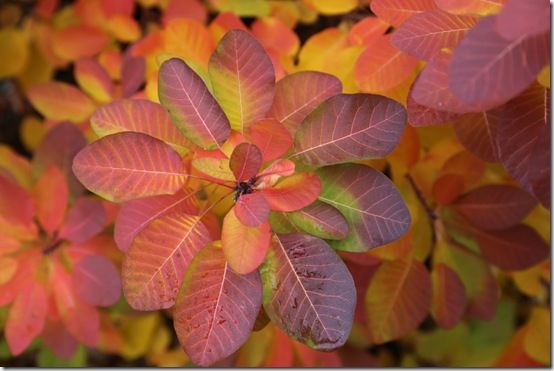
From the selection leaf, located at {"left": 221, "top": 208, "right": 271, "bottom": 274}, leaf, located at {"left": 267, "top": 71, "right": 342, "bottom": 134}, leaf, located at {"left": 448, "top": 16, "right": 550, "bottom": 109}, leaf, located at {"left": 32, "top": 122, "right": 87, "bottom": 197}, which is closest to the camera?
leaf, located at {"left": 448, "top": 16, "right": 550, "bottom": 109}

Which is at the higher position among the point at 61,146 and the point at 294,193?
the point at 294,193

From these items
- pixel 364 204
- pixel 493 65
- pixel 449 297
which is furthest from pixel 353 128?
pixel 449 297

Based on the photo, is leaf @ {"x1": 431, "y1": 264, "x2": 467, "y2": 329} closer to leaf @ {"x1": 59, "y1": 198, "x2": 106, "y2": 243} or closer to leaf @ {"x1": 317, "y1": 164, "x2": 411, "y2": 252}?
leaf @ {"x1": 317, "y1": 164, "x2": 411, "y2": 252}

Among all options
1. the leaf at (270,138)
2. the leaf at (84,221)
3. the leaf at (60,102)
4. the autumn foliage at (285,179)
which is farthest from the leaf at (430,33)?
the leaf at (60,102)

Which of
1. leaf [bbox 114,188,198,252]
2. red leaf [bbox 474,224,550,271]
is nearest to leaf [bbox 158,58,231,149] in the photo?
leaf [bbox 114,188,198,252]

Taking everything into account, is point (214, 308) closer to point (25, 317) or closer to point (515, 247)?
point (25, 317)

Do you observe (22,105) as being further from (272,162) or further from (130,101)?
(272,162)

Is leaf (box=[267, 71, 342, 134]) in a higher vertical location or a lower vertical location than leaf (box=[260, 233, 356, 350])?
higher

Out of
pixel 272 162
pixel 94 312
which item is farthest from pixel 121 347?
pixel 272 162
